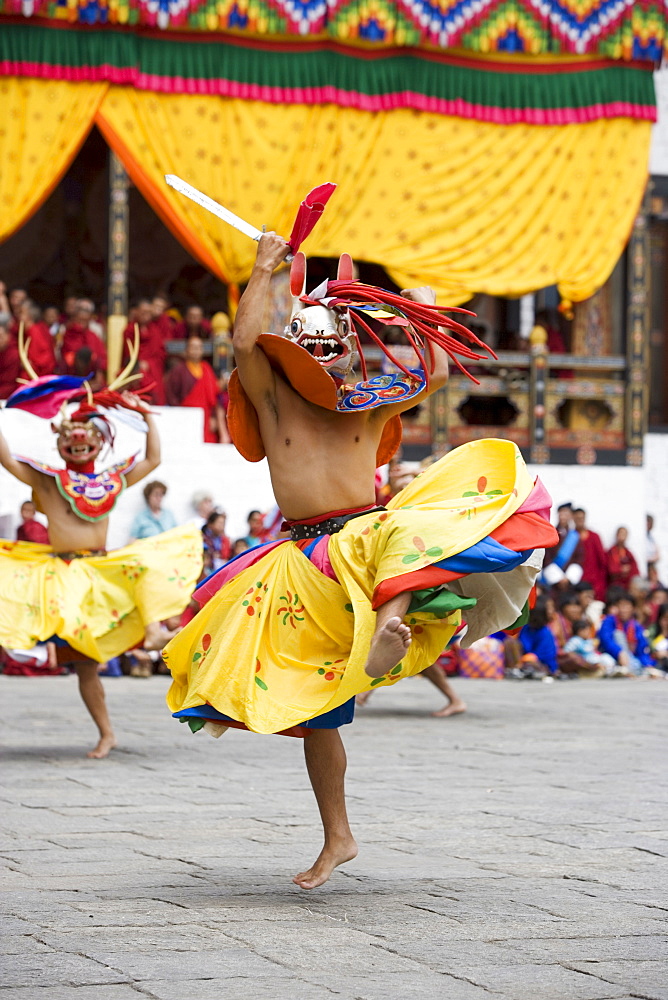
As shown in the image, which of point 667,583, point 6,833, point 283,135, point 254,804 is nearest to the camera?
point 6,833

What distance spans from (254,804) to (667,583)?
411 inches

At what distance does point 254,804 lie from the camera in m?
5.43

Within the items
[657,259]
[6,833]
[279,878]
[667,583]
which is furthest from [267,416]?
[657,259]

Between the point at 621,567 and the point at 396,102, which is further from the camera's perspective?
the point at 396,102

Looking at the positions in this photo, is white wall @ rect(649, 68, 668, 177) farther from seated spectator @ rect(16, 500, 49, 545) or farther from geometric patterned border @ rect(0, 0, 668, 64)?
seated spectator @ rect(16, 500, 49, 545)

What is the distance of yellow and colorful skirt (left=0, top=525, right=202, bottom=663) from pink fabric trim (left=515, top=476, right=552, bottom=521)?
284cm

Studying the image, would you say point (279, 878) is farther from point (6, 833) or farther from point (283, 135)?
point (283, 135)

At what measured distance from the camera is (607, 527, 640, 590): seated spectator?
13.5 m

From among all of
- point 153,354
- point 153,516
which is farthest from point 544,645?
point 153,354

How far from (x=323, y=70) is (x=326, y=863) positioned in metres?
10.7

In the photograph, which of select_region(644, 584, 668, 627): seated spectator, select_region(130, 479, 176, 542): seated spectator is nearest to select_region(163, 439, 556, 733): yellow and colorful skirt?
select_region(130, 479, 176, 542): seated spectator

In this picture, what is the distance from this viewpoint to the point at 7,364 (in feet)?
39.9

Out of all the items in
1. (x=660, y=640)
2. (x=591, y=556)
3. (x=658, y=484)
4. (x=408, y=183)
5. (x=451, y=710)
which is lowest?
(x=660, y=640)

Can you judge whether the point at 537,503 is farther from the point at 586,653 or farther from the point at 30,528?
the point at 586,653
